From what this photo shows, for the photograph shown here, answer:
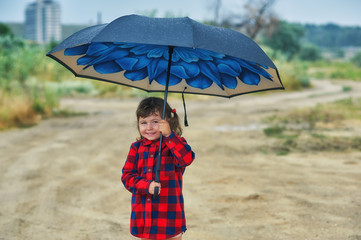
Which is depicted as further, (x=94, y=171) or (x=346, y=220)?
(x=94, y=171)

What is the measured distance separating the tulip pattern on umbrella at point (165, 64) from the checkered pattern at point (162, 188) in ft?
2.27

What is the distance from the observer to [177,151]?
2639mm

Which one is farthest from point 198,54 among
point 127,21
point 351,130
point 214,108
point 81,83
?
point 81,83

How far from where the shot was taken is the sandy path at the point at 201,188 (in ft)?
14.0

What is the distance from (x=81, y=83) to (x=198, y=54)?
15.8 m

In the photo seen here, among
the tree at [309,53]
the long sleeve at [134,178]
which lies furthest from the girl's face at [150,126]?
the tree at [309,53]

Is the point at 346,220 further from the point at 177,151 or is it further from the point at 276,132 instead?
the point at 276,132

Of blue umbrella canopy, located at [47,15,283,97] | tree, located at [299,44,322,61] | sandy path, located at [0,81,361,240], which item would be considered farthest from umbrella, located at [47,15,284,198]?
tree, located at [299,44,322,61]

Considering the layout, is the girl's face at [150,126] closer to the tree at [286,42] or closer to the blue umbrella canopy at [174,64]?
the blue umbrella canopy at [174,64]

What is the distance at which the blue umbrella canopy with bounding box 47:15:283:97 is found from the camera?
2629mm

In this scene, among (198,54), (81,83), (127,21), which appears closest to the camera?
(127,21)

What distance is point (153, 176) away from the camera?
270 centimetres

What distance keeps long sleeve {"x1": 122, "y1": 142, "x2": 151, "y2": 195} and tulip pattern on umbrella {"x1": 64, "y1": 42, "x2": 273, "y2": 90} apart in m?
0.71

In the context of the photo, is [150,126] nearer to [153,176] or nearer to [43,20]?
[153,176]
